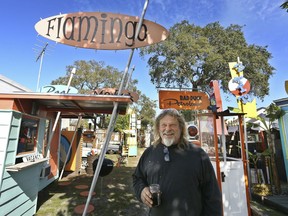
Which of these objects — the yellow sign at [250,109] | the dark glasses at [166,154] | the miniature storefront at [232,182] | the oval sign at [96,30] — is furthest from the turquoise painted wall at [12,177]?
the yellow sign at [250,109]

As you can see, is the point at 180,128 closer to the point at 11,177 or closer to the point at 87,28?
the point at 87,28

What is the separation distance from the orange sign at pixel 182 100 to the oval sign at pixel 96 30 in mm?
3629

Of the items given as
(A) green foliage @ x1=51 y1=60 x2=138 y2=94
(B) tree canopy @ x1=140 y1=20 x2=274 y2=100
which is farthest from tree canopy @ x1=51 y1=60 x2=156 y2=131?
(B) tree canopy @ x1=140 y1=20 x2=274 y2=100

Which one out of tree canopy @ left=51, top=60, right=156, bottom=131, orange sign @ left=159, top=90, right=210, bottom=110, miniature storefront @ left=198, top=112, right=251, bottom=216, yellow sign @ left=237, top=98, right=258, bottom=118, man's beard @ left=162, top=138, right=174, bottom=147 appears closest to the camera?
man's beard @ left=162, top=138, right=174, bottom=147

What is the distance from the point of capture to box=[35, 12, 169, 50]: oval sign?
3172 millimetres

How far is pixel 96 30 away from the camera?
324cm

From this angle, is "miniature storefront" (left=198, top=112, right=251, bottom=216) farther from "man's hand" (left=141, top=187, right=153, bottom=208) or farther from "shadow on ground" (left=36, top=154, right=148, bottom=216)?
"man's hand" (left=141, top=187, right=153, bottom=208)

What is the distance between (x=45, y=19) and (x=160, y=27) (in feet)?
6.34

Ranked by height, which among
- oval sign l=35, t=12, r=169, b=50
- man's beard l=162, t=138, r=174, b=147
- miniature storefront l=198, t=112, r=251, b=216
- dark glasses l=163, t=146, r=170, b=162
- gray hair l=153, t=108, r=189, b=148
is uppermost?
oval sign l=35, t=12, r=169, b=50

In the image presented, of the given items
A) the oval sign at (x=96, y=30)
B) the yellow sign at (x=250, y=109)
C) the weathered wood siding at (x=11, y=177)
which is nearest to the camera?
the oval sign at (x=96, y=30)

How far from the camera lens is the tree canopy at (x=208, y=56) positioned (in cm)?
1875

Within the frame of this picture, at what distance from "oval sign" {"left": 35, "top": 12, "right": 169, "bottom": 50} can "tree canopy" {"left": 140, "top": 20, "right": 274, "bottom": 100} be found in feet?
52.9

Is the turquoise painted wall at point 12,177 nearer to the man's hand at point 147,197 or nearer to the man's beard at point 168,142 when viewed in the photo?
the man's hand at point 147,197

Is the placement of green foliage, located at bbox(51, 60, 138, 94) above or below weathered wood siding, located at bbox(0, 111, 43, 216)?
above
